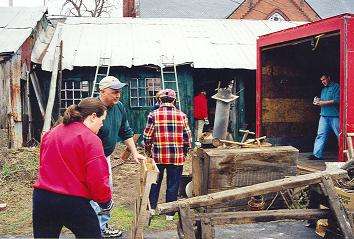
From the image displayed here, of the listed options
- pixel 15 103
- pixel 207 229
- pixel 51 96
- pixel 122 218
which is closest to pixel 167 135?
pixel 122 218

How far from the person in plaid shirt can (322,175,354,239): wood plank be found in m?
2.44

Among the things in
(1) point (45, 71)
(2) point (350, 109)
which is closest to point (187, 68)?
(1) point (45, 71)

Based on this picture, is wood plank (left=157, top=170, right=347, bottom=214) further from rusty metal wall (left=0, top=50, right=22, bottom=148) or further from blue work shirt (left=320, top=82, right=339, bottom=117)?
rusty metal wall (left=0, top=50, right=22, bottom=148)

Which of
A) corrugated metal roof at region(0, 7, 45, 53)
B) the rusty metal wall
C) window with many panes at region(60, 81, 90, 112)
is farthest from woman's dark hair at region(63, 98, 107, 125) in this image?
window with many panes at region(60, 81, 90, 112)

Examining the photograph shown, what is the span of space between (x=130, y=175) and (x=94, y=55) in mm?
5888

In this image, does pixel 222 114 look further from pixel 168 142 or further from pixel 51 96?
pixel 51 96

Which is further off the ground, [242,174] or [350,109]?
[350,109]

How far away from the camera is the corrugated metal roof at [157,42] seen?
49.7 ft

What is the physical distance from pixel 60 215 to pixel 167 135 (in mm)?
3388

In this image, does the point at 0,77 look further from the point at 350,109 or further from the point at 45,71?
the point at 350,109

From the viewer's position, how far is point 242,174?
22.9 feet

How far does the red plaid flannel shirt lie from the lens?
6.61 meters

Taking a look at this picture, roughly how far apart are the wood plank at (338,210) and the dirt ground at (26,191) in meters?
2.45

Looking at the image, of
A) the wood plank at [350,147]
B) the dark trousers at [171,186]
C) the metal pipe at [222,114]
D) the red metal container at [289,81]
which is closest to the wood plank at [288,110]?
the red metal container at [289,81]
